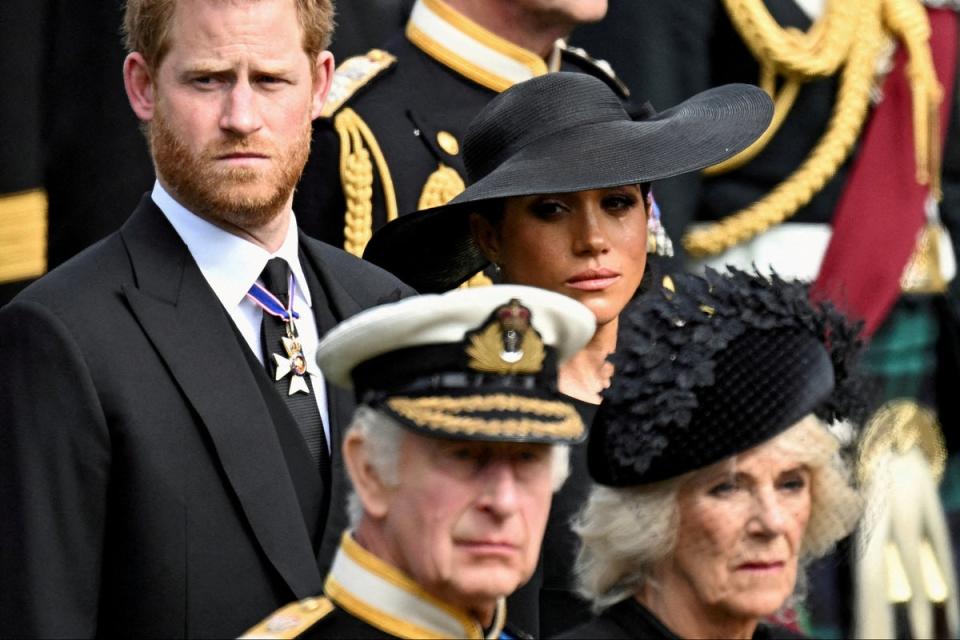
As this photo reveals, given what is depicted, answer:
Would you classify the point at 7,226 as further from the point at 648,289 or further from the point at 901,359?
the point at 901,359

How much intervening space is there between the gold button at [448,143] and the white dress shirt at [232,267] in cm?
136

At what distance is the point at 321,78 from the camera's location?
504cm

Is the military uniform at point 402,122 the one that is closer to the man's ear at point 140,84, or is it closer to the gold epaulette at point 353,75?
the gold epaulette at point 353,75

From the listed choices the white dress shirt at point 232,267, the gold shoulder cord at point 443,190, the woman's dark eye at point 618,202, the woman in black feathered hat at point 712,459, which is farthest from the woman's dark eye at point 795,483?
the gold shoulder cord at point 443,190

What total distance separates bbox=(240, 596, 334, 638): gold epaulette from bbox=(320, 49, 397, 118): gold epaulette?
225 cm

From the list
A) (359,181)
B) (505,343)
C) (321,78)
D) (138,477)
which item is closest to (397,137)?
(359,181)

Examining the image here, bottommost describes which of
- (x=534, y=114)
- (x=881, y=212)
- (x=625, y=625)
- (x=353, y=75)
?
(x=625, y=625)

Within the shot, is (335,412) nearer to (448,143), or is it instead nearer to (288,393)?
(288,393)

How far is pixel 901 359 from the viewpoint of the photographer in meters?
7.29

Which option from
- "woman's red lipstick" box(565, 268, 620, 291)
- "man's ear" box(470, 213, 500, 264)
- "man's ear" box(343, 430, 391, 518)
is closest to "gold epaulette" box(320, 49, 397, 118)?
"man's ear" box(470, 213, 500, 264)

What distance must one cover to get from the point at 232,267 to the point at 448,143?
57.7 inches

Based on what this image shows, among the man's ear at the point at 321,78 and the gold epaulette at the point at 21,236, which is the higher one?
the man's ear at the point at 321,78

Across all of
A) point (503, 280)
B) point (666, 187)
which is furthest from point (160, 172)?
point (666, 187)

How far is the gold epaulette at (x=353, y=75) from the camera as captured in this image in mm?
6082
